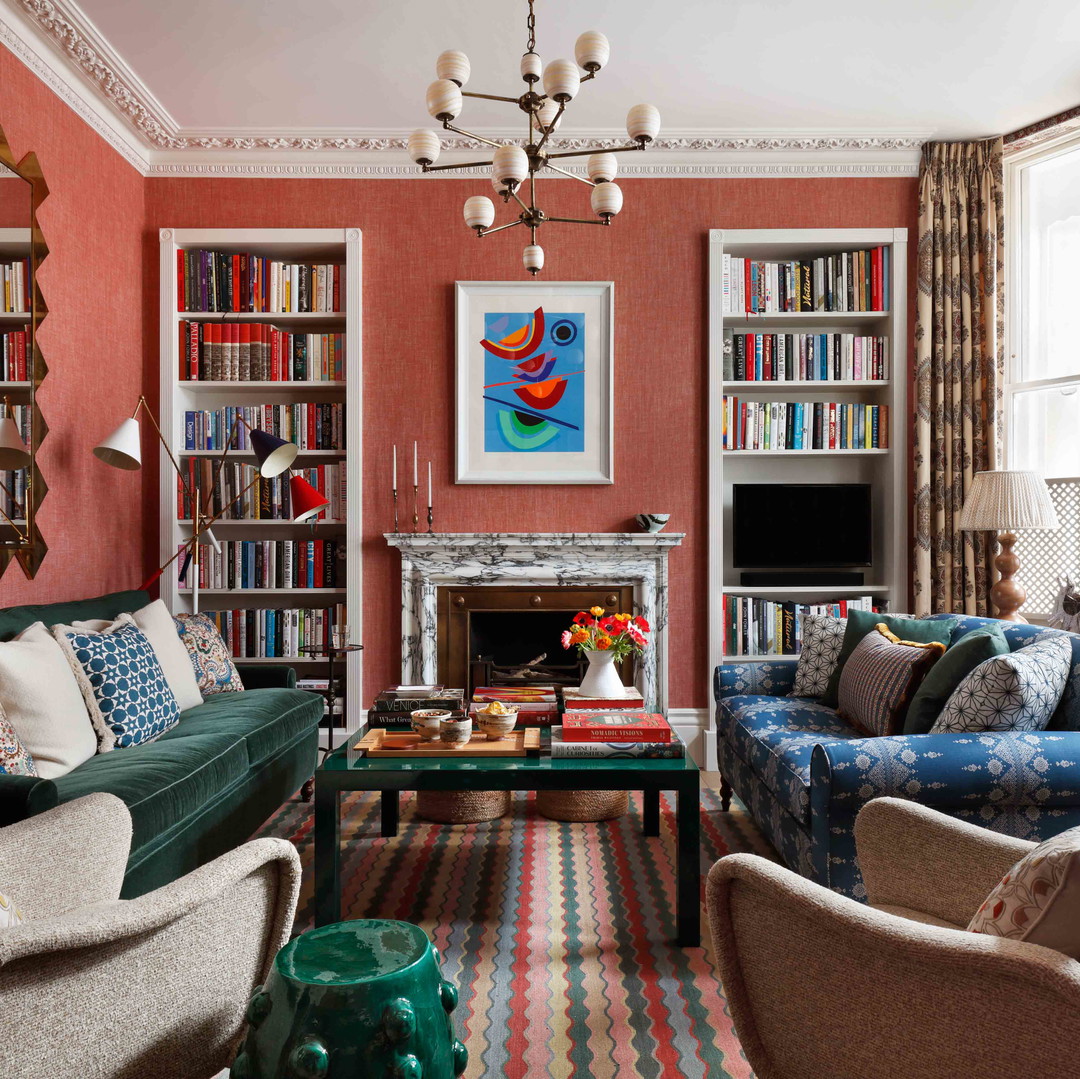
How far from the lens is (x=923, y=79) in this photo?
12.4 feet

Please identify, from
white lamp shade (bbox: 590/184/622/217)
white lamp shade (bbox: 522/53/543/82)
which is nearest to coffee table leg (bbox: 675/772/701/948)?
white lamp shade (bbox: 590/184/622/217)

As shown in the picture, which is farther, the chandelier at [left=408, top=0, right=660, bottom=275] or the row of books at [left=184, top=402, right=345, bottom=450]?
the row of books at [left=184, top=402, right=345, bottom=450]

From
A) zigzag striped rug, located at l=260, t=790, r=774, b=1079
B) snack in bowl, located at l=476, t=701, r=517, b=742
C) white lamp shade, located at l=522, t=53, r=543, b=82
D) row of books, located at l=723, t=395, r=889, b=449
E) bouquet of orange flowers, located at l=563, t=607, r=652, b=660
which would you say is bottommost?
zigzag striped rug, located at l=260, t=790, r=774, b=1079

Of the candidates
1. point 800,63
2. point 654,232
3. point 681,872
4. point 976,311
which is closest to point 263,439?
point 654,232

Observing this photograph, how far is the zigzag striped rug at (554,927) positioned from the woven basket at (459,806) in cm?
4

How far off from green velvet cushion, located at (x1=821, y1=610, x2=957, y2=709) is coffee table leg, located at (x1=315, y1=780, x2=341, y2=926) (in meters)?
1.96

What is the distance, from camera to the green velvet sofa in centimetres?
220

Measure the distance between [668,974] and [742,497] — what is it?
2.72 m

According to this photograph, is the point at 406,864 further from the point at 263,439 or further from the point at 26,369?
the point at 26,369

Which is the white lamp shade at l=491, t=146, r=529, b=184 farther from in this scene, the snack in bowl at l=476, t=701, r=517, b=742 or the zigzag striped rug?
the zigzag striped rug

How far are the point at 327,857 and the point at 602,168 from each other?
7.47 feet

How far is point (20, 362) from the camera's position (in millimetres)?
3277

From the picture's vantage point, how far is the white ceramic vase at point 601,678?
2947 mm

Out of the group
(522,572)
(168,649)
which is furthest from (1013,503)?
(168,649)
